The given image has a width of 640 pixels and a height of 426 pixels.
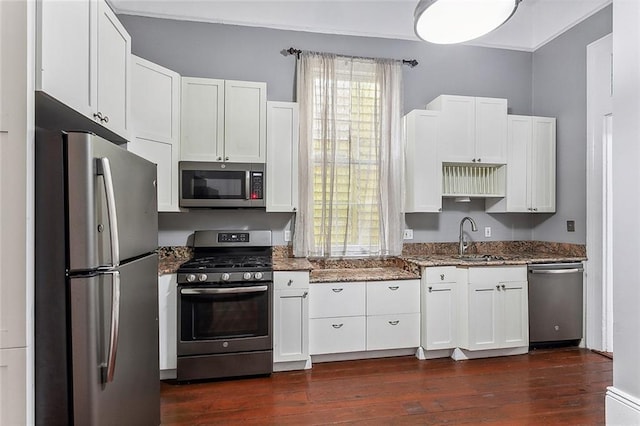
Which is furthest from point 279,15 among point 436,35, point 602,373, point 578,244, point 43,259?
point 602,373

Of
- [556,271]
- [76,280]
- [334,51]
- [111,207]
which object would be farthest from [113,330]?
[556,271]

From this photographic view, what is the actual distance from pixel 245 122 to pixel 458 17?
6.22 feet

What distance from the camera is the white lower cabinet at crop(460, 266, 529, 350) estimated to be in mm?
3100

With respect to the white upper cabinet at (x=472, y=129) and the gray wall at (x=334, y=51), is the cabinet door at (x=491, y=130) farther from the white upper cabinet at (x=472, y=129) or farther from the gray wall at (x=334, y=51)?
the gray wall at (x=334, y=51)

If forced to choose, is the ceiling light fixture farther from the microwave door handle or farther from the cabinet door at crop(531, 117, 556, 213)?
the cabinet door at crop(531, 117, 556, 213)

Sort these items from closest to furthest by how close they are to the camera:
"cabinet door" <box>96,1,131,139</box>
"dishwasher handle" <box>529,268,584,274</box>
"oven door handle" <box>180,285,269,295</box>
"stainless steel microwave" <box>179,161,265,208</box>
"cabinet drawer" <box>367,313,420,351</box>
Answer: "cabinet door" <box>96,1,131,139</box> < "oven door handle" <box>180,285,269,295</box> < "stainless steel microwave" <box>179,161,265,208</box> < "cabinet drawer" <box>367,313,420,351</box> < "dishwasher handle" <box>529,268,584,274</box>

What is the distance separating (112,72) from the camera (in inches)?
79.4

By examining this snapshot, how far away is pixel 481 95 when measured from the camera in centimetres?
391

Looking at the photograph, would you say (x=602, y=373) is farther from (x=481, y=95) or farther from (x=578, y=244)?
(x=481, y=95)

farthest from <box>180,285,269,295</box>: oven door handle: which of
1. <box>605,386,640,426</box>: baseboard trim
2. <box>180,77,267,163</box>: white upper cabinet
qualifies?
<box>605,386,640,426</box>: baseboard trim

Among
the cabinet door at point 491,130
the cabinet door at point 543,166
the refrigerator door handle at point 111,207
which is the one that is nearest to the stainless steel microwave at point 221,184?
the refrigerator door handle at point 111,207

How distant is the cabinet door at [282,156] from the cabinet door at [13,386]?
2138 millimetres

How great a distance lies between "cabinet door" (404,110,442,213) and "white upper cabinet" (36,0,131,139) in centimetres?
250

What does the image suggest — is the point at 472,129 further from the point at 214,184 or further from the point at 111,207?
the point at 111,207
